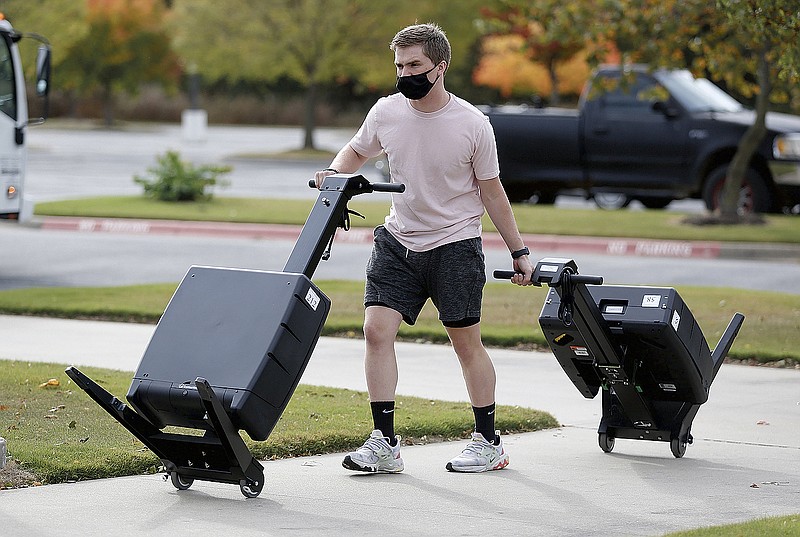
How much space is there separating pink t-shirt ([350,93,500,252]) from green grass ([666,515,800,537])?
1682 mm

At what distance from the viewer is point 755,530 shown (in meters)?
4.79

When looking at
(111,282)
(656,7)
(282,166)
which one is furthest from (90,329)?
(282,166)

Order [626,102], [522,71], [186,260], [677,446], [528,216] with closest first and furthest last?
[677,446], [186,260], [528,216], [626,102], [522,71]

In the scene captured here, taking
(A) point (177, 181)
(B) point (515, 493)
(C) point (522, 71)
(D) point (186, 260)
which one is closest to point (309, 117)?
(C) point (522, 71)

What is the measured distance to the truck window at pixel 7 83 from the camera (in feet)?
45.8

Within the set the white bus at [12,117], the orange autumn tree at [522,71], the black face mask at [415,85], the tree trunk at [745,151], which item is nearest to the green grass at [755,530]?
the black face mask at [415,85]

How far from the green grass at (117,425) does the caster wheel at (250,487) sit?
73cm

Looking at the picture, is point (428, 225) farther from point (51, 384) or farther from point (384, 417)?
point (51, 384)

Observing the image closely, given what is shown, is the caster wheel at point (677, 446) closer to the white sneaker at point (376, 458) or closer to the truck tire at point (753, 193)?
the white sneaker at point (376, 458)

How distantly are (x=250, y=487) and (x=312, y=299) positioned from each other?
76 cm

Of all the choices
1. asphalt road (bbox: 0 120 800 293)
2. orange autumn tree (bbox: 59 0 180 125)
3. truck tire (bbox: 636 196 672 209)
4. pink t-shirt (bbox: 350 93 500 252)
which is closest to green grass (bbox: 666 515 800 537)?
pink t-shirt (bbox: 350 93 500 252)

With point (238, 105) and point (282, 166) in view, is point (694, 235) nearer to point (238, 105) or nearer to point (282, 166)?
point (282, 166)

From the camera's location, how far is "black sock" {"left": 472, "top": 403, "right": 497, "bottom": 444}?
236 inches

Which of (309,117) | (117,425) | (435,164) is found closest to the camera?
(435,164)
